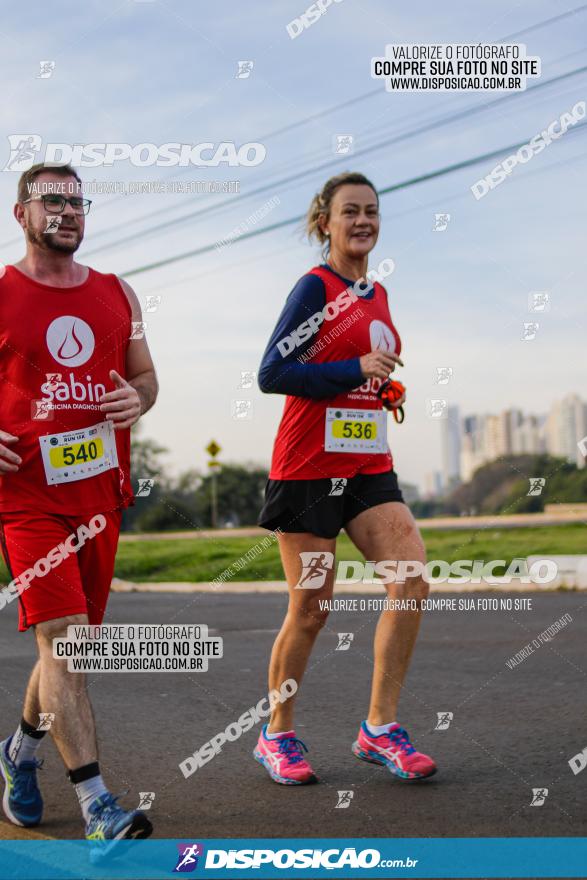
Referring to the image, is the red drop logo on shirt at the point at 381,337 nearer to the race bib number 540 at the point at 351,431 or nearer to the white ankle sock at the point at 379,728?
the race bib number 540 at the point at 351,431

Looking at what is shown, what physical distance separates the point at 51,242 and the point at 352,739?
264cm

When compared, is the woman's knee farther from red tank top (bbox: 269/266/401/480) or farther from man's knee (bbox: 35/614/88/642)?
man's knee (bbox: 35/614/88/642)

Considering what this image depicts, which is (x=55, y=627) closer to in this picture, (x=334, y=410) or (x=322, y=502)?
(x=322, y=502)

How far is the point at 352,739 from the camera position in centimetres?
534

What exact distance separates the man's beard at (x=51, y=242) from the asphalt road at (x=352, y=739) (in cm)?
191

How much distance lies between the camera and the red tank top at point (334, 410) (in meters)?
4.56

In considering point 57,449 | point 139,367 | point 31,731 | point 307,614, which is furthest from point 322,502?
point 31,731

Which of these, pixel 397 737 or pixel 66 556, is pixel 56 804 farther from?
pixel 397 737

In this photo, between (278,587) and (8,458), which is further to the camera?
(278,587)

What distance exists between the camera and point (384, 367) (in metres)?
4.34

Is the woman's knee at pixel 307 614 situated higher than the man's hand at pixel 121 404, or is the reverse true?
the man's hand at pixel 121 404

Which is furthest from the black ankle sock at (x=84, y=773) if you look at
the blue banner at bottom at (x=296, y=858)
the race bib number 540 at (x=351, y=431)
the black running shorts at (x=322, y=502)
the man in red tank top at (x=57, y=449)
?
the race bib number 540 at (x=351, y=431)

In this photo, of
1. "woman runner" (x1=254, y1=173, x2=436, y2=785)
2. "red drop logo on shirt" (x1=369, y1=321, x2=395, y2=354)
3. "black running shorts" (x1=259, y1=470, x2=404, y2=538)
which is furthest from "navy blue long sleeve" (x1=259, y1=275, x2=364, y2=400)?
"black running shorts" (x1=259, y1=470, x2=404, y2=538)

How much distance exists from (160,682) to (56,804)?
3.11 m
